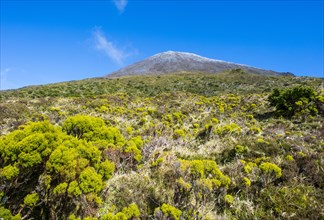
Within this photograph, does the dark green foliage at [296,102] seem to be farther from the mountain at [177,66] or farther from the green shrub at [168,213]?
the mountain at [177,66]

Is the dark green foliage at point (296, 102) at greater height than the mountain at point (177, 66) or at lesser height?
lesser

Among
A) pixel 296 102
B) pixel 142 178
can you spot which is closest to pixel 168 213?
pixel 142 178

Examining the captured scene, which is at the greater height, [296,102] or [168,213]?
[296,102]

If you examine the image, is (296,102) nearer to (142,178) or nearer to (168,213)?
(142,178)

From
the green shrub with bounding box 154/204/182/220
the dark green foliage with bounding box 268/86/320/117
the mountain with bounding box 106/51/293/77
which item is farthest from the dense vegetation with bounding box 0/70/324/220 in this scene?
the mountain with bounding box 106/51/293/77

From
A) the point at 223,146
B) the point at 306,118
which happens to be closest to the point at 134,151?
the point at 223,146

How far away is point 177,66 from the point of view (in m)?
78.2

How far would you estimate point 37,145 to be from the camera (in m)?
3.84

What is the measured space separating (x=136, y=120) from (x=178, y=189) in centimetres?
808

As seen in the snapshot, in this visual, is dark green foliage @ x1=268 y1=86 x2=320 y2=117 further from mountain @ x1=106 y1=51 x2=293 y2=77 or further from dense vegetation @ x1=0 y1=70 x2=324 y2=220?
mountain @ x1=106 y1=51 x2=293 y2=77

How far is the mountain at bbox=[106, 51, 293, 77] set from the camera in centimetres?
7144

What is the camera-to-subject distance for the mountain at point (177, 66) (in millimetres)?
71438

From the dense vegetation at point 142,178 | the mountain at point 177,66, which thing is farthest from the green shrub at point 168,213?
the mountain at point 177,66

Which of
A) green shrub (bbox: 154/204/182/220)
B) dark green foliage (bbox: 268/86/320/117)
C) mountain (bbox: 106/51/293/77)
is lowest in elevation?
green shrub (bbox: 154/204/182/220)
